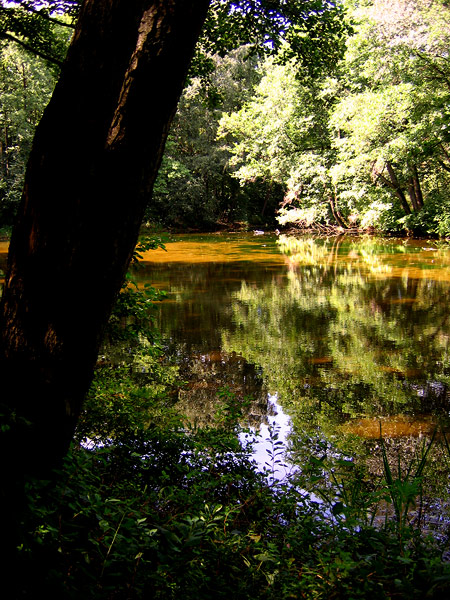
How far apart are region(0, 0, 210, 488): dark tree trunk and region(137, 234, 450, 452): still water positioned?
6.25 feet

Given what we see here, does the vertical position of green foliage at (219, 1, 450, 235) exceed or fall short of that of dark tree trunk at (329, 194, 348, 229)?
it exceeds it

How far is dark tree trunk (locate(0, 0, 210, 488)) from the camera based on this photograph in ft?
5.54

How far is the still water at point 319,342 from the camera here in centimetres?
440

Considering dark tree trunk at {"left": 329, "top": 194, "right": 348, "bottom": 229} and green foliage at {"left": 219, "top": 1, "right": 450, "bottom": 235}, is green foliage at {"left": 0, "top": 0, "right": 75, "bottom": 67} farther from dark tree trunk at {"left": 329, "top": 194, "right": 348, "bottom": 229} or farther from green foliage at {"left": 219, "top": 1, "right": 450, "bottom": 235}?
dark tree trunk at {"left": 329, "top": 194, "right": 348, "bottom": 229}

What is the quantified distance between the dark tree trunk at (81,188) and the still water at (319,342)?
1904 mm

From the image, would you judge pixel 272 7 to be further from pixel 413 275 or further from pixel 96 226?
pixel 413 275

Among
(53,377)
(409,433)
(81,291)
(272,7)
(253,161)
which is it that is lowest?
(409,433)

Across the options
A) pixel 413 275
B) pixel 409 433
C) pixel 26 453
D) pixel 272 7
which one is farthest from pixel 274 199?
pixel 26 453

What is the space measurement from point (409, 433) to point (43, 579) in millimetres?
3318

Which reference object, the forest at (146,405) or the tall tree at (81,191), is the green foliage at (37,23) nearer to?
the forest at (146,405)

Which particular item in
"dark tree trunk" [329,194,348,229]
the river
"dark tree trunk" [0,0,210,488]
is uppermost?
"dark tree trunk" [329,194,348,229]

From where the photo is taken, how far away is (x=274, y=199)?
36.3 metres

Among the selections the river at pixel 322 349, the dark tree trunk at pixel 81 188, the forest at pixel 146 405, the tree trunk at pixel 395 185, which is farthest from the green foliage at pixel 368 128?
the dark tree trunk at pixel 81 188

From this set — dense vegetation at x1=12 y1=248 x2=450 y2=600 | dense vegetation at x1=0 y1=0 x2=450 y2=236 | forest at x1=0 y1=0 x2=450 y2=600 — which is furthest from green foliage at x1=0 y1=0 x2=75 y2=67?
dense vegetation at x1=12 y1=248 x2=450 y2=600
